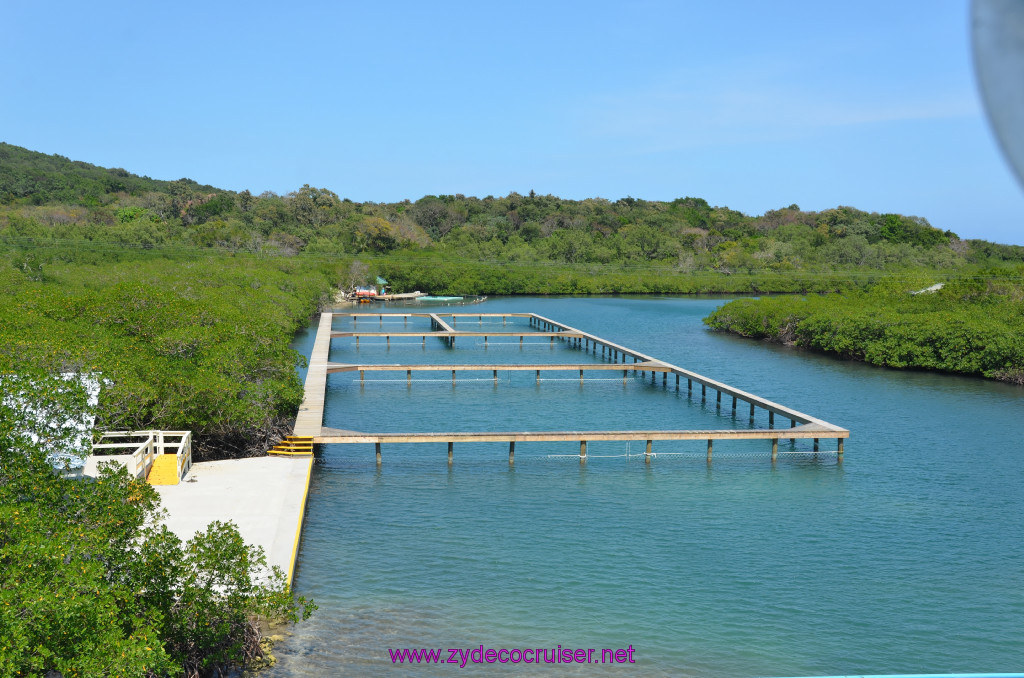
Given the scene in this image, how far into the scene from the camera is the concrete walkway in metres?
14.4

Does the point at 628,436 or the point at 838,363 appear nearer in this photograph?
the point at 628,436

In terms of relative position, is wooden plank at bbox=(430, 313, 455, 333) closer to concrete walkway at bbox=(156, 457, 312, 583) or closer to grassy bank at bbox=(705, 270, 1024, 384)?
grassy bank at bbox=(705, 270, 1024, 384)

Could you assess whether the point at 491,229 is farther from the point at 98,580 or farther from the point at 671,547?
the point at 98,580

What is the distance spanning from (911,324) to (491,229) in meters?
73.3

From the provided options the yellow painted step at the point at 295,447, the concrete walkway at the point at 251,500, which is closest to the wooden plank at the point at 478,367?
the yellow painted step at the point at 295,447

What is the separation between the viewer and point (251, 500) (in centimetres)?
1625

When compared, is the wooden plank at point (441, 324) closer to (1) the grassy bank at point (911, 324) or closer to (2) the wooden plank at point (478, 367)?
(2) the wooden plank at point (478, 367)

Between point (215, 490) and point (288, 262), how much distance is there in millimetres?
56785

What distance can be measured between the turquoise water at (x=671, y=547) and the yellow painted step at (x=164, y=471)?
2727 mm

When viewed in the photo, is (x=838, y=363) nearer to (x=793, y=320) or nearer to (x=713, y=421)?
(x=793, y=320)

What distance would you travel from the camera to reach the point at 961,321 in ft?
125

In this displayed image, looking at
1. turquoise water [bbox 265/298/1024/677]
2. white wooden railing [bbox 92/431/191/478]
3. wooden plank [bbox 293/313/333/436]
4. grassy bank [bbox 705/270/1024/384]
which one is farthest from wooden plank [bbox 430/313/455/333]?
white wooden railing [bbox 92/431/191/478]

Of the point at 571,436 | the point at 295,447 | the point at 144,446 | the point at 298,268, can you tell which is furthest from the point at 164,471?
A: the point at 298,268

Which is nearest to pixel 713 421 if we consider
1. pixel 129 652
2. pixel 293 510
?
pixel 293 510
